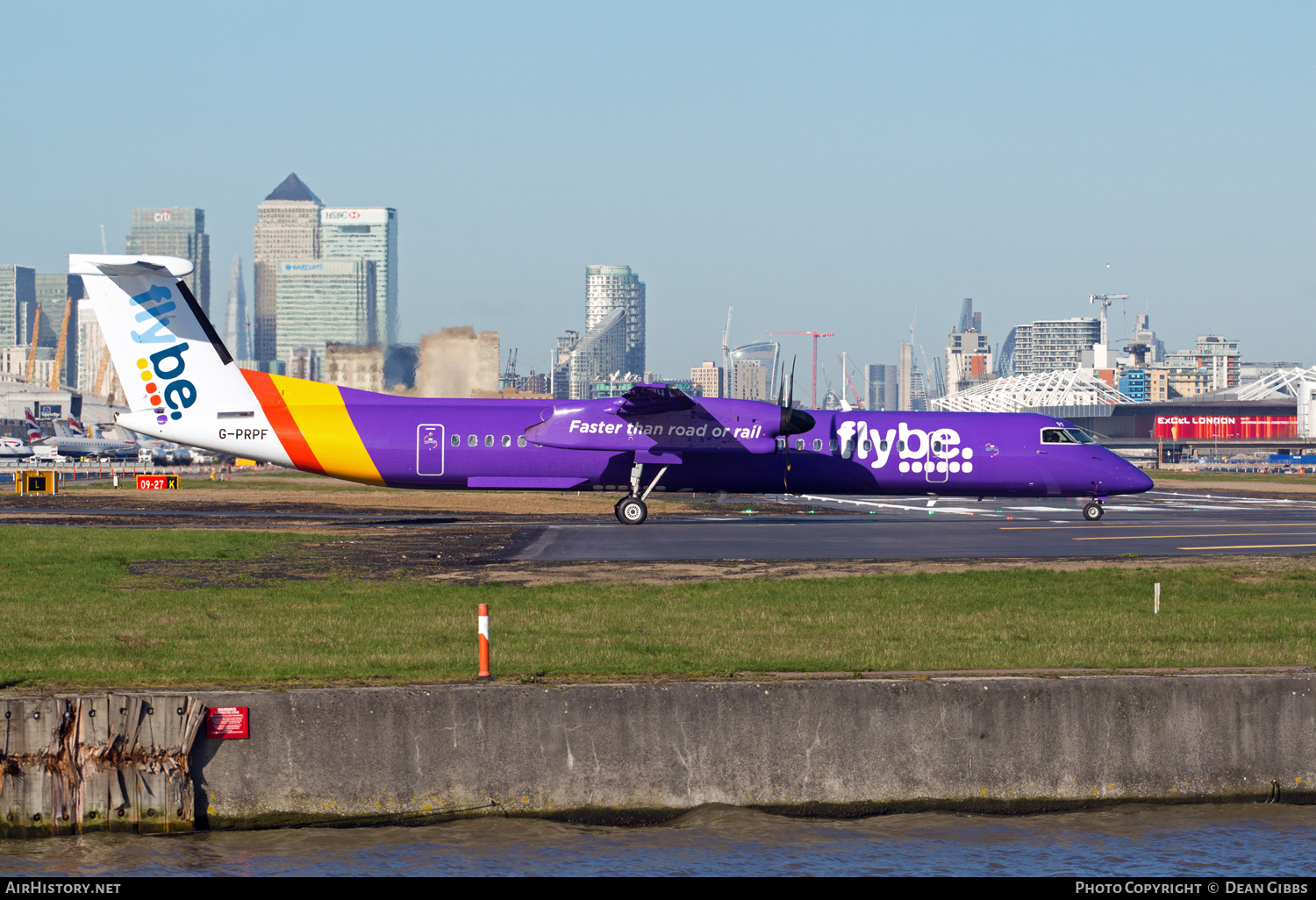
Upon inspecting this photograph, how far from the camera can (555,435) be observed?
38.0 m

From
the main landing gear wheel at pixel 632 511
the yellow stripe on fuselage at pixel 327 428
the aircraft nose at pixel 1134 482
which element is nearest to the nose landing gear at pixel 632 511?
the main landing gear wheel at pixel 632 511

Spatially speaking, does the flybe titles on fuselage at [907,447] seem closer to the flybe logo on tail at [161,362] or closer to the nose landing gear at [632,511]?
the nose landing gear at [632,511]

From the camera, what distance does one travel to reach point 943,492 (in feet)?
130

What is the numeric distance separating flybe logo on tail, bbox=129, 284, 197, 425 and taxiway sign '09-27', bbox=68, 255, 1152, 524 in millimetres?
38

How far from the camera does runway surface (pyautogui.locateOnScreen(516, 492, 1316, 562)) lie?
95.8ft

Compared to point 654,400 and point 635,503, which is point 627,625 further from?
point 635,503

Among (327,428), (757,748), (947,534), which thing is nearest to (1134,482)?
(947,534)

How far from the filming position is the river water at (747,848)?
11312 mm

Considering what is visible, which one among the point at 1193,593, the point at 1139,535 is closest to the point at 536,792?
the point at 1193,593

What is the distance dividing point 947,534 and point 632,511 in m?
10.1

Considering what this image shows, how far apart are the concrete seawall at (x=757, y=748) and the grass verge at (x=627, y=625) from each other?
93 centimetres

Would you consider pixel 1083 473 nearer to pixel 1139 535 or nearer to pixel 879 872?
pixel 1139 535

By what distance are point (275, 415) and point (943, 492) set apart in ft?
70.8

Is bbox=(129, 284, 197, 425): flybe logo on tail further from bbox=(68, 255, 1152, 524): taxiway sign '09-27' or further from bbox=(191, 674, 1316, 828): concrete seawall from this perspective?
bbox=(191, 674, 1316, 828): concrete seawall
